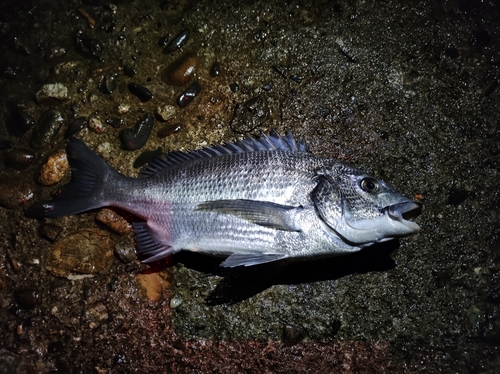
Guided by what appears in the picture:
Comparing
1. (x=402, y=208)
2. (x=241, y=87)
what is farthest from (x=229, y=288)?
(x=241, y=87)

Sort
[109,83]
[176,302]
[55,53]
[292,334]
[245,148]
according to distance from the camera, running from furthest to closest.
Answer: [55,53], [109,83], [176,302], [292,334], [245,148]

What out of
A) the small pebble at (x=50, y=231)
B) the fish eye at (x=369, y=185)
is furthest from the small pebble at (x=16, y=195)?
the fish eye at (x=369, y=185)

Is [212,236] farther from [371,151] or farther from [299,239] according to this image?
[371,151]

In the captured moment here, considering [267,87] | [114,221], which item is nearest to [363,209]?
[267,87]

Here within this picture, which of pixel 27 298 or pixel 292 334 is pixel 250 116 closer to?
pixel 292 334

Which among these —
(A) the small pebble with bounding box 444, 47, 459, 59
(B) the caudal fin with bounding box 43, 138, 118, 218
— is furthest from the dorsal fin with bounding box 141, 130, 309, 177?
(A) the small pebble with bounding box 444, 47, 459, 59

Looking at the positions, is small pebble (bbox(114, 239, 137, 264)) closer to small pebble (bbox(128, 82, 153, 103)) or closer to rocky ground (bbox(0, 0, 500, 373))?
rocky ground (bbox(0, 0, 500, 373))

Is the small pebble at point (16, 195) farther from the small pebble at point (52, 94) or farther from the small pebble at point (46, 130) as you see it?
the small pebble at point (52, 94)
